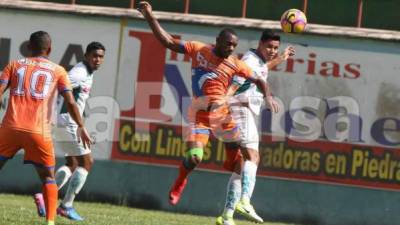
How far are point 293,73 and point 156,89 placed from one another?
2.18 m

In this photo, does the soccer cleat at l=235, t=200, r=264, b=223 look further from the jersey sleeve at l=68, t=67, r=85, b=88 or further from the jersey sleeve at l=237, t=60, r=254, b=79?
the jersey sleeve at l=68, t=67, r=85, b=88

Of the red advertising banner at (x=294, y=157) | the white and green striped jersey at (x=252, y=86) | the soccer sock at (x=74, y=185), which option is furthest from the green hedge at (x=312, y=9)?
the soccer sock at (x=74, y=185)

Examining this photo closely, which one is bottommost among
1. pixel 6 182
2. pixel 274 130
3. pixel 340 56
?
pixel 6 182

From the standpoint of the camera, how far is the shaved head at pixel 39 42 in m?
9.58

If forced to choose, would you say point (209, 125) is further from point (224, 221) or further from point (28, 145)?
point (28, 145)

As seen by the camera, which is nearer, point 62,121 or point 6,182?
point 62,121

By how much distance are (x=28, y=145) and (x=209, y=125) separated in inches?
96.4

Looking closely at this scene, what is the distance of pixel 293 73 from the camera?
15.2 metres

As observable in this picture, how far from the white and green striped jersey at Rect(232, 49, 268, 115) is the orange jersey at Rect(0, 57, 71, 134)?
291 centimetres

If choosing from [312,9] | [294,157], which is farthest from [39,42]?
[312,9]

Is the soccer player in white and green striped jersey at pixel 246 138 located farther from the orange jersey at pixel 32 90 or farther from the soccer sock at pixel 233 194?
the orange jersey at pixel 32 90

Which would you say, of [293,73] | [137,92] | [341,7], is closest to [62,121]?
[137,92]

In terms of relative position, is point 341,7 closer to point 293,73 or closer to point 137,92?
point 293,73

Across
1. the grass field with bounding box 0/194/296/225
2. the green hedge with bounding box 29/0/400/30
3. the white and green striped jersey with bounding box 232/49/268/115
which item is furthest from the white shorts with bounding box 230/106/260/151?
the green hedge with bounding box 29/0/400/30
